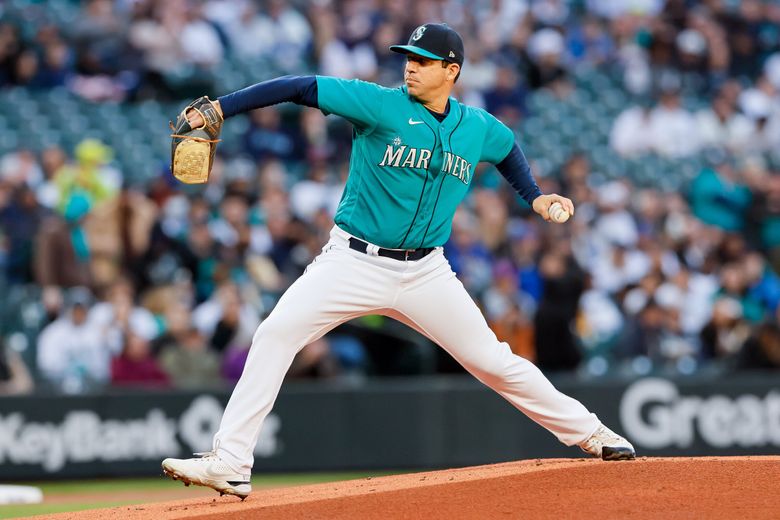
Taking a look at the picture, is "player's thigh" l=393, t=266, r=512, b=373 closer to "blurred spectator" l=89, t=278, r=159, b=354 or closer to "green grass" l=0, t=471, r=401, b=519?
"green grass" l=0, t=471, r=401, b=519

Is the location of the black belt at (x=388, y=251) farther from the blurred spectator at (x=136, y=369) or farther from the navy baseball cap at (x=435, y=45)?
the blurred spectator at (x=136, y=369)

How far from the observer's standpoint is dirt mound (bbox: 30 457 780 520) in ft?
19.0

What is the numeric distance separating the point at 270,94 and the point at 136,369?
6.38 m

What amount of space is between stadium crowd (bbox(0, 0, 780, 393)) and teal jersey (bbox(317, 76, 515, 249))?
230 inches

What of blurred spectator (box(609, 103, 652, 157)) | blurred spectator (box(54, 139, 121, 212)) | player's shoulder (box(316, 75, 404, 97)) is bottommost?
player's shoulder (box(316, 75, 404, 97))

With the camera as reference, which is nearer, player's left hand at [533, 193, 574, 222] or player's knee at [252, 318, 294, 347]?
player's knee at [252, 318, 294, 347]

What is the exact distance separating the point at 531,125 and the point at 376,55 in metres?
2.09

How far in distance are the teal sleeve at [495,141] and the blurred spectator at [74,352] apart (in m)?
5.81

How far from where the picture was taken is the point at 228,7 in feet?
51.6

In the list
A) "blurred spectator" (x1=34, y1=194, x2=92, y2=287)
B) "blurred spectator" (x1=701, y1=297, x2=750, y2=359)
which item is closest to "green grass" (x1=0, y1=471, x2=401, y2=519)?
"blurred spectator" (x1=34, y1=194, x2=92, y2=287)

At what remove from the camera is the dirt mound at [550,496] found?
19.0 feet

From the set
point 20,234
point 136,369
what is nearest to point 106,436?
point 136,369

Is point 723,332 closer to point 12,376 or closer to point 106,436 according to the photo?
point 106,436

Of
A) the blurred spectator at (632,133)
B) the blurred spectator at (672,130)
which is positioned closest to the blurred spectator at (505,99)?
the blurred spectator at (632,133)
